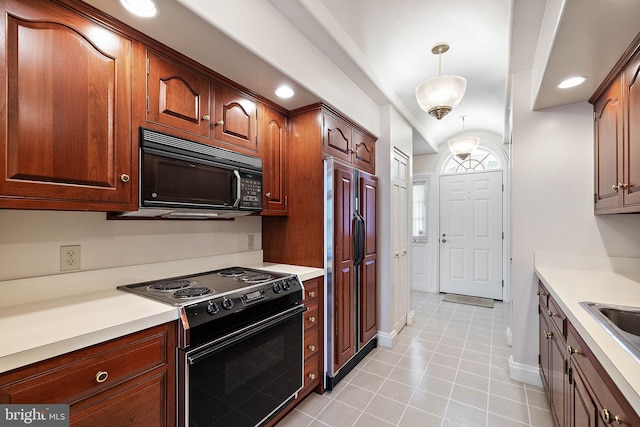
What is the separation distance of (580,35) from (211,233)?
2.40 meters

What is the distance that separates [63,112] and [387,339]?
9.77 ft

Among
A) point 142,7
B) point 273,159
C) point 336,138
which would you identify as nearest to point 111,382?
point 142,7

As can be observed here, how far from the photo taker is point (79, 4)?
1.21m

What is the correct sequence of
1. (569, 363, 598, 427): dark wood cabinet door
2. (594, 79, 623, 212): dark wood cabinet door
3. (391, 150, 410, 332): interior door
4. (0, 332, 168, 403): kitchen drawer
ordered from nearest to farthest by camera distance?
(0, 332, 168, 403): kitchen drawer < (569, 363, 598, 427): dark wood cabinet door < (594, 79, 623, 212): dark wood cabinet door < (391, 150, 410, 332): interior door

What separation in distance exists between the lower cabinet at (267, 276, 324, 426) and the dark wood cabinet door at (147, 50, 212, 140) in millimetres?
1229

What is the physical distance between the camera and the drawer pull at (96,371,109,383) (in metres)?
1.02

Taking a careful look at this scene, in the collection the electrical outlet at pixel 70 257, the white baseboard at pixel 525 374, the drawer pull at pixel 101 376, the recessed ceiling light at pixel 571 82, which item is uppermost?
the recessed ceiling light at pixel 571 82

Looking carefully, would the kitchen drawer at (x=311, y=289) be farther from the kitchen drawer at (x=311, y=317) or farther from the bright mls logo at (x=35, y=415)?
the bright mls logo at (x=35, y=415)

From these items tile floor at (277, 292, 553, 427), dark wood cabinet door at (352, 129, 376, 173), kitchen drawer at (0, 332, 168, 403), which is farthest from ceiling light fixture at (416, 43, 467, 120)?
kitchen drawer at (0, 332, 168, 403)

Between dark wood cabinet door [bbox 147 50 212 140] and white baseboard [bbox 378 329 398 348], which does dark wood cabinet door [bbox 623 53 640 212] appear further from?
dark wood cabinet door [bbox 147 50 212 140]

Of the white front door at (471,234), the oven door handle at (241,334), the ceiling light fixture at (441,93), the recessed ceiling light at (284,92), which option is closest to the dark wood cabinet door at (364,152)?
the ceiling light fixture at (441,93)

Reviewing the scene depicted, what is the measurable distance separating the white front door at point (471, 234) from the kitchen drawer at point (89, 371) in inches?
184

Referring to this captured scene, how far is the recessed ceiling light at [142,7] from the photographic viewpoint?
3.98 ft

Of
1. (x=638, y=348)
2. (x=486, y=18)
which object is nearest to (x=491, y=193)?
(x=486, y=18)
